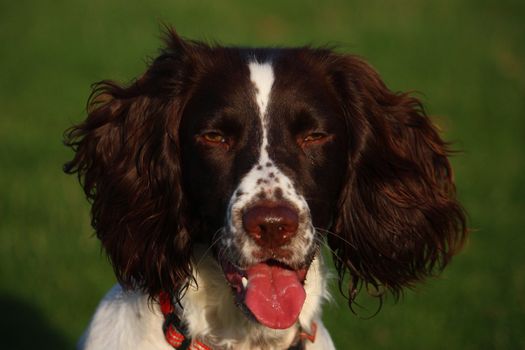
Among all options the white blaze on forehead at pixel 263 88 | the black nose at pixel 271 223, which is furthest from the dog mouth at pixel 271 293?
the white blaze on forehead at pixel 263 88

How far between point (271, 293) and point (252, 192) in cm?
38

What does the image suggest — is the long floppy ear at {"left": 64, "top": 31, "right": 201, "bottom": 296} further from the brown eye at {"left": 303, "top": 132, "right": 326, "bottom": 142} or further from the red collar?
the brown eye at {"left": 303, "top": 132, "right": 326, "bottom": 142}

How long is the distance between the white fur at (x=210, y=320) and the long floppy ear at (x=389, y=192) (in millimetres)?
232

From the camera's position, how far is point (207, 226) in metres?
3.73

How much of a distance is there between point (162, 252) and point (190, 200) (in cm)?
23

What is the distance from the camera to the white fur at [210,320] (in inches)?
148

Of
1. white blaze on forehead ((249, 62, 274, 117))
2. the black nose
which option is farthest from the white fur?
white blaze on forehead ((249, 62, 274, 117))

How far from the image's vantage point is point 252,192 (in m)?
3.47

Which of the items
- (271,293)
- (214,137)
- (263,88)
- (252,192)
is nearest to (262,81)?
(263,88)

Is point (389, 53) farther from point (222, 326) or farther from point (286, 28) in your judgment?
point (222, 326)

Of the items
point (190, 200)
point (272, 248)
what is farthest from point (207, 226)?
point (272, 248)

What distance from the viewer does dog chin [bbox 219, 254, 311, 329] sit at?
3535 millimetres

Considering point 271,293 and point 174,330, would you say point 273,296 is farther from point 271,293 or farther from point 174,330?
point 174,330

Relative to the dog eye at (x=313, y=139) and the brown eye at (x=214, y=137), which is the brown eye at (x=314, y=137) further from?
the brown eye at (x=214, y=137)
